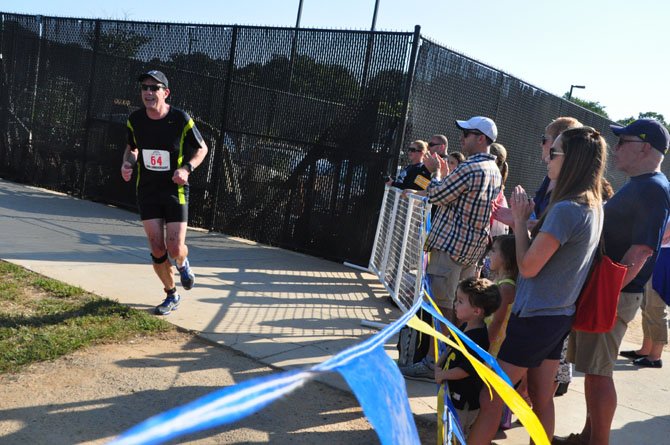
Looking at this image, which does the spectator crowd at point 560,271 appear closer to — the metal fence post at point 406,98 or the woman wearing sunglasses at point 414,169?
the woman wearing sunglasses at point 414,169

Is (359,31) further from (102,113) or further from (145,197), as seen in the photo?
(102,113)

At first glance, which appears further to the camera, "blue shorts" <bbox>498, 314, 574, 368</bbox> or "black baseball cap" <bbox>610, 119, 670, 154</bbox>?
"black baseball cap" <bbox>610, 119, 670, 154</bbox>

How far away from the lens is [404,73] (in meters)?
8.79

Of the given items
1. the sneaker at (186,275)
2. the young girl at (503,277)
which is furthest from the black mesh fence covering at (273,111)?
the young girl at (503,277)

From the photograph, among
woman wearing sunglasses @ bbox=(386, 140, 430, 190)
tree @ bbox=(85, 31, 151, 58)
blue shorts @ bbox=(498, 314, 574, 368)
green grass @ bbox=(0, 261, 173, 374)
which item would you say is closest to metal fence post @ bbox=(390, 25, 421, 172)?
woman wearing sunglasses @ bbox=(386, 140, 430, 190)

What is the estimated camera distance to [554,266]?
3297 mm

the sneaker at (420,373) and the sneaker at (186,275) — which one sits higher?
the sneaker at (186,275)

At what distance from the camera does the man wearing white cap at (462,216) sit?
4738 millimetres

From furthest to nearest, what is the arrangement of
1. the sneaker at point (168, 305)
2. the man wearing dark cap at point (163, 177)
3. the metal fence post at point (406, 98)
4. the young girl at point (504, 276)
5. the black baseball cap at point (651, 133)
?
the metal fence post at point (406, 98) → the man wearing dark cap at point (163, 177) → the sneaker at point (168, 305) → the young girl at point (504, 276) → the black baseball cap at point (651, 133)

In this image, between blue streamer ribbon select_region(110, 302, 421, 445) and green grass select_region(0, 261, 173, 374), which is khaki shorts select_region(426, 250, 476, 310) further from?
blue streamer ribbon select_region(110, 302, 421, 445)

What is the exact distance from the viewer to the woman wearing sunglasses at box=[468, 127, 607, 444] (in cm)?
323

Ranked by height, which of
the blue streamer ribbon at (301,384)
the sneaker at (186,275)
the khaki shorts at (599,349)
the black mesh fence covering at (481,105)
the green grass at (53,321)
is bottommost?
the green grass at (53,321)

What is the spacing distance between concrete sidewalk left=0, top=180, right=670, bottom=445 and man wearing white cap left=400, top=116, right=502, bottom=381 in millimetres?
720

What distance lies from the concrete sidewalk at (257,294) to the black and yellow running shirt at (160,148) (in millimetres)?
1101
